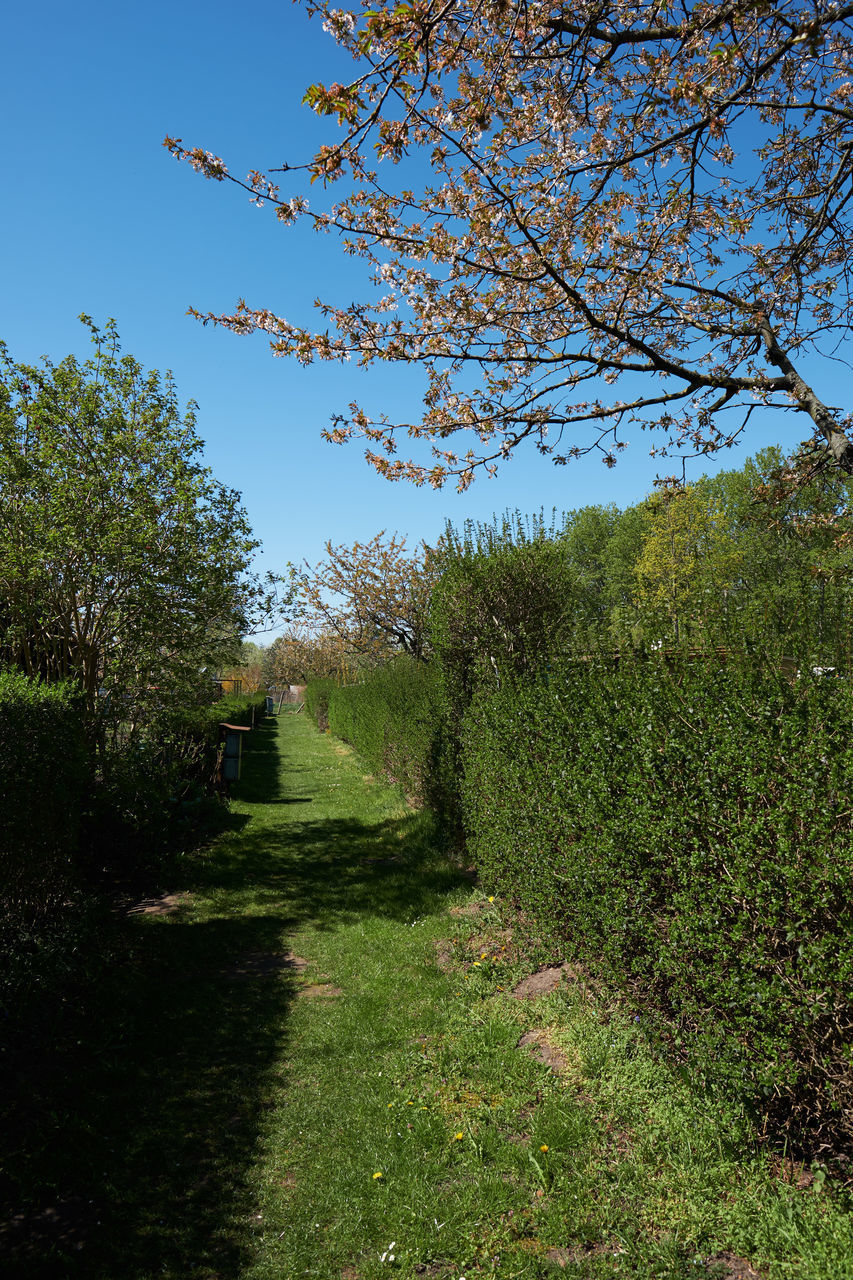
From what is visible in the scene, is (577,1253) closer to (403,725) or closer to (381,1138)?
(381,1138)

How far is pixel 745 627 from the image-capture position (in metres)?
3.34

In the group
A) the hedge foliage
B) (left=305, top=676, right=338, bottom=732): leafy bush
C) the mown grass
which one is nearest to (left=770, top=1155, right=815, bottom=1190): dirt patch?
the mown grass

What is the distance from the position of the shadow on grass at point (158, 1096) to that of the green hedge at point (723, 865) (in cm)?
231

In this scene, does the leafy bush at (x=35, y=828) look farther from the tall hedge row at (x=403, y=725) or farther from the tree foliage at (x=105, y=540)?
the tall hedge row at (x=403, y=725)

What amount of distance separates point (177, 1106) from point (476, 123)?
6.03 metres

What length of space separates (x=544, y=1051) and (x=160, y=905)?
16.7 feet

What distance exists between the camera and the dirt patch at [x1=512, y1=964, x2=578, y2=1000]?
4859 millimetres

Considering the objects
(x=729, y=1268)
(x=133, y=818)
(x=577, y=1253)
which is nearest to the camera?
(x=729, y=1268)

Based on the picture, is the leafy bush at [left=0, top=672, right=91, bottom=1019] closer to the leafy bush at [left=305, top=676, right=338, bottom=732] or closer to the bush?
the bush

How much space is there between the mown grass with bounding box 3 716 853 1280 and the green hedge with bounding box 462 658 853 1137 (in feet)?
1.14

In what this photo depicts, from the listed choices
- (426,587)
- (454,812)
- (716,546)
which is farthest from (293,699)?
(454,812)

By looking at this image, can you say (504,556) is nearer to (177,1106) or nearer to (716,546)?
(177,1106)

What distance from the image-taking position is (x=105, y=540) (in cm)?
784

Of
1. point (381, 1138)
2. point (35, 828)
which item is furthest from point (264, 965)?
point (381, 1138)
